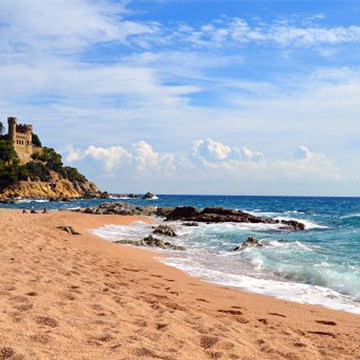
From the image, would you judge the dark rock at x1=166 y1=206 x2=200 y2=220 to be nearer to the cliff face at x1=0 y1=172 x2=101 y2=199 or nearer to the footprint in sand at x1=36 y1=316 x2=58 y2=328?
the footprint in sand at x1=36 y1=316 x2=58 y2=328

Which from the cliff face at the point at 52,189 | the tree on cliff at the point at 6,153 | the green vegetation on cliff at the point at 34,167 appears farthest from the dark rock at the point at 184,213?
the tree on cliff at the point at 6,153

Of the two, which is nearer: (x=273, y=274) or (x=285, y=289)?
(x=285, y=289)

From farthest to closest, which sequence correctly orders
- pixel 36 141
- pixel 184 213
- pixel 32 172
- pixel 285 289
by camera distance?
1. pixel 36 141
2. pixel 32 172
3. pixel 184 213
4. pixel 285 289

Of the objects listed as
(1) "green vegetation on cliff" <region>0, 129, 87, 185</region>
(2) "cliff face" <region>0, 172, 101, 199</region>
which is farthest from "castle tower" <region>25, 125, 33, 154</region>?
(2) "cliff face" <region>0, 172, 101, 199</region>

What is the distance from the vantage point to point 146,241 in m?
20.2

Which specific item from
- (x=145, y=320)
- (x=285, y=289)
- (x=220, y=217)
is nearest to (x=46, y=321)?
(x=145, y=320)

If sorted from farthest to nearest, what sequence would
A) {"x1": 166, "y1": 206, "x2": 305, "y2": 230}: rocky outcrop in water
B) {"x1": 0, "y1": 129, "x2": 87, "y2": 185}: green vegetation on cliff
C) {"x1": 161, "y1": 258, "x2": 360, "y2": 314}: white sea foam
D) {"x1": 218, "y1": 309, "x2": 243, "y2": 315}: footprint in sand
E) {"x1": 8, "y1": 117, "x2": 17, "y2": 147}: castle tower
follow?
{"x1": 8, "y1": 117, "x2": 17, "y2": 147}: castle tower, {"x1": 0, "y1": 129, "x2": 87, "y2": 185}: green vegetation on cliff, {"x1": 166, "y1": 206, "x2": 305, "y2": 230}: rocky outcrop in water, {"x1": 161, "y1": 258, "x2": 360, "y2": 314}: white sea foam, {"x1": 218, "y1": 309, "x2": 243, "y2": 315}: footprint in sand

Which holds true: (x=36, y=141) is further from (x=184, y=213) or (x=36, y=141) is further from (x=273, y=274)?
(x=273, y=274)

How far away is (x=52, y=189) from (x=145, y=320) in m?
112

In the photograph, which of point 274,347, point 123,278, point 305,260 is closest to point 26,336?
point 274,347

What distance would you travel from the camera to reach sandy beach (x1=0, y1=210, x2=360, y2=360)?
4910 mm

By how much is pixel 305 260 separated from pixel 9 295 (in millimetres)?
11589

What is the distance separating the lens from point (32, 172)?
11288cm

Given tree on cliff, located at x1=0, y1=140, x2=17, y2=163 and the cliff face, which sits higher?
tree on cliff, located at x1=0, y1=140, x2=17, y2=163
